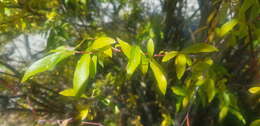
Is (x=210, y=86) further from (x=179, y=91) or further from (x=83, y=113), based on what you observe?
(x=83, y=113)

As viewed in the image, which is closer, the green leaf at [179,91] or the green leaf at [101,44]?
the green leaf at [101,44]

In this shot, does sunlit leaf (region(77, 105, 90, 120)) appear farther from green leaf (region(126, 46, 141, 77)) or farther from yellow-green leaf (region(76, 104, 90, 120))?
green leaf (region(126, 46, 141, 77))

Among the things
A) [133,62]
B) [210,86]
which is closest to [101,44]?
[133,62]

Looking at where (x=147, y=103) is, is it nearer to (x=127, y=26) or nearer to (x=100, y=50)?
(x=127, y=26)

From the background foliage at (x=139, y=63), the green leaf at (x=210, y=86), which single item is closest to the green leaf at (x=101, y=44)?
the background foliage at (x=139, y=63)

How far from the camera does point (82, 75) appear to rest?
536 mm

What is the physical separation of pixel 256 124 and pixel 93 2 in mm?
1479

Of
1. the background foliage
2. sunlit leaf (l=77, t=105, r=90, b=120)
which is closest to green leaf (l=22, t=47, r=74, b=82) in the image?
the background foliage

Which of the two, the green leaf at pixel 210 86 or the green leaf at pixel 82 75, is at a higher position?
the green leaf at pixel 82 75

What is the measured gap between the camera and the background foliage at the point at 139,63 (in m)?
0.71

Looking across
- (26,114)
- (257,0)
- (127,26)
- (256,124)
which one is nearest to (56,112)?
(26,114)

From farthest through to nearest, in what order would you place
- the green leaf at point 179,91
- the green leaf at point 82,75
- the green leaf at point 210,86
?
the green leaf at point 179,91, the green leaf at point 210,86, the green leaf at point 82,75

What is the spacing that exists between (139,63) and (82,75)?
0.15 meters

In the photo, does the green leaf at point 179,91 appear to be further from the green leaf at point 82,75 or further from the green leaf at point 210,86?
the green leaf at point 82,75
